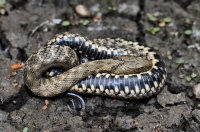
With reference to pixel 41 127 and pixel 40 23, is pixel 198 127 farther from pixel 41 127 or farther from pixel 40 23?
pixel 40 23

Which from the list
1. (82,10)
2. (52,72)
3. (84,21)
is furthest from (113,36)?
(52,72)

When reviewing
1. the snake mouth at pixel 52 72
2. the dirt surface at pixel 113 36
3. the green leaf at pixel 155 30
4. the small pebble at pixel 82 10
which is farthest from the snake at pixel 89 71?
the small pebble at pixel 82 10

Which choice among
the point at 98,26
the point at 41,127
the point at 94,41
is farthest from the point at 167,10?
the point at 41,127

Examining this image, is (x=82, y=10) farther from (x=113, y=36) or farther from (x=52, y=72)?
(x=52, y=72)

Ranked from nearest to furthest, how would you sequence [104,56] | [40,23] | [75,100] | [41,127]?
[41,127], [75,100], [104,56], [40,23]

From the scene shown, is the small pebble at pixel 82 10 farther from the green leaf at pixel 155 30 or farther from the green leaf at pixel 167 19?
the green leaf at pixel 167 19
